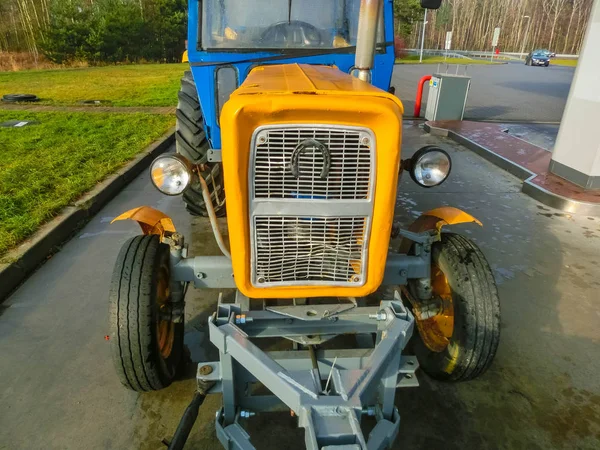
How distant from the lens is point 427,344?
2.79 meters

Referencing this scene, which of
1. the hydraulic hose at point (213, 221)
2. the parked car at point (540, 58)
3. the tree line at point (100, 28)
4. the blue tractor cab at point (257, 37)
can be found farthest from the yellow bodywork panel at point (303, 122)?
the parked car at point (540, 58)

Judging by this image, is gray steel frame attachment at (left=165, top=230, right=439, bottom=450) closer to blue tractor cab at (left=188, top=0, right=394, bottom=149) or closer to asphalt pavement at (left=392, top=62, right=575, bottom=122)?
blue tractor cab at (left=188, top=0, right=394, bottom=149)

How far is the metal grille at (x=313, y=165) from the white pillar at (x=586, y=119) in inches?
192

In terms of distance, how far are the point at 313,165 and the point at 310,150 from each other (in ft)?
0.21

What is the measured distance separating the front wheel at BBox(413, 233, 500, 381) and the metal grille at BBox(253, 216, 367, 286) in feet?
2.11

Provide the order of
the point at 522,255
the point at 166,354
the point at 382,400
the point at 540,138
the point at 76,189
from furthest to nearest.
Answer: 1. the point at 540,138
2. the point at 76,189
3. the point at 522,255
4. the point at 166,354
5. the point at 382,400

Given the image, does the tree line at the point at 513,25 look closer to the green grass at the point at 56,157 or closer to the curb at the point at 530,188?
the curb at the point at 530,188

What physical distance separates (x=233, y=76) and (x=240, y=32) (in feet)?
1.24

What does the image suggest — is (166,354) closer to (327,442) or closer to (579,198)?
(327,442)

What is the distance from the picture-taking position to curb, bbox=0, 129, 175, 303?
141 inches

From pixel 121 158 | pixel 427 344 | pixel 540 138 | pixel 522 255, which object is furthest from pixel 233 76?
pixel 540 138

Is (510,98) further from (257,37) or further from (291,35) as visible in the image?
(257,37)

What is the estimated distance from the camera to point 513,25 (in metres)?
68.0

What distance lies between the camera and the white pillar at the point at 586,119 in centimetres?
539
